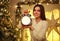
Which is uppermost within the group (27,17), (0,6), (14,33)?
(0,6)

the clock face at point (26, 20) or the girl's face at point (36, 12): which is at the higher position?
the girl's face at point (36, 12)

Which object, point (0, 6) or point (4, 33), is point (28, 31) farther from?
point (0, 6)

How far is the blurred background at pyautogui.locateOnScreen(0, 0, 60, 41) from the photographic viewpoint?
2.11 metres

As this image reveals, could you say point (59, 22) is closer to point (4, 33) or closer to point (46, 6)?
point (46, 6)

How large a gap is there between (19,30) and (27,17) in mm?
183

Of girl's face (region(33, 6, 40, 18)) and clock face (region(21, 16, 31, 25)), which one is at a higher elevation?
girl's face (region(33, 6, 40, 18))

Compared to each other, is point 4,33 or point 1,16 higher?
point 1,16

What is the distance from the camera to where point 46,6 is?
2.14 meters

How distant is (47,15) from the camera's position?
2146mm

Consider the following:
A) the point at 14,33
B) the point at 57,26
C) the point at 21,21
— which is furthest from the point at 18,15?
the point at 57,26

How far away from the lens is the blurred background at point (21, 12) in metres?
2.11

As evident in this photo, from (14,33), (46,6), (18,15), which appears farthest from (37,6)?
(14,33)

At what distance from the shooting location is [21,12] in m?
2.15

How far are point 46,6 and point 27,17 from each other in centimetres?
26
